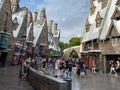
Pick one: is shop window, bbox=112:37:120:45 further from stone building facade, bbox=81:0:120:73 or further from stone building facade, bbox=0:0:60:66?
stone building facade, bbox=0:0:60:66

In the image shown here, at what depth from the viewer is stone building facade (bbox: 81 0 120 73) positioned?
27000 mm

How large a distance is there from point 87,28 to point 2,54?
51.1 feet

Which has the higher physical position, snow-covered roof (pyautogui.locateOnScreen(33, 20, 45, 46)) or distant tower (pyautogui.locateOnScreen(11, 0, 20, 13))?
distant tower (pyautogui.locateOnScreen(11, 0, 20, 13))

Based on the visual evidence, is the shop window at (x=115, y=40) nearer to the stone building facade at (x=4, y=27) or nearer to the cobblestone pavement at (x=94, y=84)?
the cobblestone pavement at (x=94, y=84)

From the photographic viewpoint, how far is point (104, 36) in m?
28.1

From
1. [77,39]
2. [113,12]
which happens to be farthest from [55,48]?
[113,12]

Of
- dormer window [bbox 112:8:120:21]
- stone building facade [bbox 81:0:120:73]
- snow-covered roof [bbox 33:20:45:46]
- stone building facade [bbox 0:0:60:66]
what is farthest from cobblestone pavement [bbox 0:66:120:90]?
snow-covered roof [bbox 33:20:45:46]

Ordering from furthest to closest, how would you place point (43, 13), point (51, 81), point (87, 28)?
point (43, 13) < point (87, 28) < point (51, 81)

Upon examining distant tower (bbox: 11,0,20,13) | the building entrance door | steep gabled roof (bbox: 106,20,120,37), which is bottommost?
the building entrance door

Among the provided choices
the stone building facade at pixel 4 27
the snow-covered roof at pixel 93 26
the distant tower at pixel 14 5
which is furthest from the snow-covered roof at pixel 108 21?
the distant tower at pixel 14 5

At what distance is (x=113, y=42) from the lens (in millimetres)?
26969

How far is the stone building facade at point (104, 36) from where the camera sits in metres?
27.0

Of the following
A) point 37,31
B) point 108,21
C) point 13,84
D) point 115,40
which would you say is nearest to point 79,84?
point 13,84

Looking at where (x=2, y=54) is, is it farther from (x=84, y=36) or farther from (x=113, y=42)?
(x=113, y=42)
